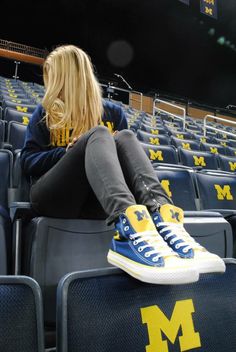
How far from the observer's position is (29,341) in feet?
0.79

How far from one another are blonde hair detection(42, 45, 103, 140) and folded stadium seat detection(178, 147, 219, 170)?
598 millimetres

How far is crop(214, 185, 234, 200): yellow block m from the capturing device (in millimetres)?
768

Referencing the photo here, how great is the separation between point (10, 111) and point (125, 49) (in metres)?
4.15

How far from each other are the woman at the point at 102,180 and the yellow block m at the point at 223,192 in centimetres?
27

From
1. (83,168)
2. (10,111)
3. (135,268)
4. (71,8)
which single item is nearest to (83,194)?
(83,168)

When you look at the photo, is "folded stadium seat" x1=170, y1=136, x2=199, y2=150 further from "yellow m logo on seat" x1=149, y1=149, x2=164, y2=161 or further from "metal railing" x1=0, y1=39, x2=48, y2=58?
"metal railing" x1=0, y1=39, x2=48, y2=58

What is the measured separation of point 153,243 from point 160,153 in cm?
72

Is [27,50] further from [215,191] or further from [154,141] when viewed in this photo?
[215,191]

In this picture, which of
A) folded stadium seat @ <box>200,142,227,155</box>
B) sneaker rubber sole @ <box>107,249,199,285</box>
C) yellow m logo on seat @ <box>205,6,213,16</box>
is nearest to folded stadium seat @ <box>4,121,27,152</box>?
sneaker rubber sole @ <box>107,249,199,285</box>

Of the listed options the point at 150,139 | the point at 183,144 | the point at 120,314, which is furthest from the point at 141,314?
the point at 183,144

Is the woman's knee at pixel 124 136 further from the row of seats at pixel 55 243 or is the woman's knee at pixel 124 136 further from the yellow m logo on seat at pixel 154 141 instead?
the yellow m logo on seat at pixel 154 141

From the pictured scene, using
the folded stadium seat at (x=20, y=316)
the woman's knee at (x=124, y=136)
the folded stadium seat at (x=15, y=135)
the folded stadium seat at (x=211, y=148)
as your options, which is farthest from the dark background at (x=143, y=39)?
the folded stadium seat at (x=20, y=316)

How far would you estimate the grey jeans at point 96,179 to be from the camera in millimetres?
384

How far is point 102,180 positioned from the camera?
0.38m
